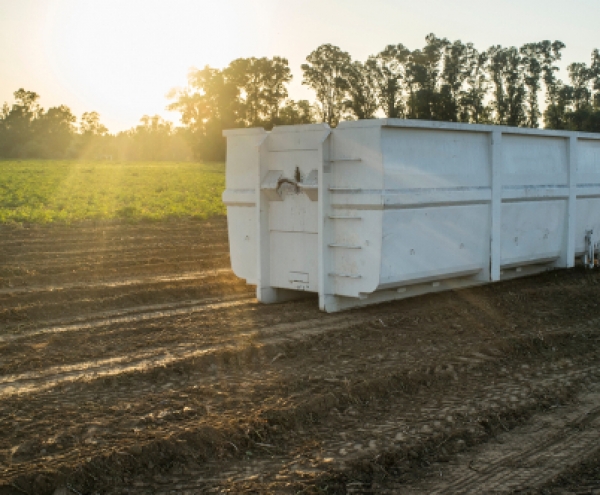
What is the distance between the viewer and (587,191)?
11.0 meters

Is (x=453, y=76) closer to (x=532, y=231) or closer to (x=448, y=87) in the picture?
(x=448, y=87)

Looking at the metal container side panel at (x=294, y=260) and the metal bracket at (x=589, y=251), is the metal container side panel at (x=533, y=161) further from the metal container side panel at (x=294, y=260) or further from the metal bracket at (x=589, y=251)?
the metal container side panel at (x=294, y=260)

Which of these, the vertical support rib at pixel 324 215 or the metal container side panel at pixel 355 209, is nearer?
the metal container side panel at pixel 355 209

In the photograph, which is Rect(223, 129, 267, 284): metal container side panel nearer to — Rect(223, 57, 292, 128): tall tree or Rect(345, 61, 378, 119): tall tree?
Rect(345, 61, 378, 119): tall tree

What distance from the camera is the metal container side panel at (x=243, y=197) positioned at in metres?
8.61

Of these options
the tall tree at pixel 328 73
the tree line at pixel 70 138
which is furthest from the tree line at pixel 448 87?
the tree line at pixel 70 138

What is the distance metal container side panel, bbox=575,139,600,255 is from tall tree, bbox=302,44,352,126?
42.5 metres

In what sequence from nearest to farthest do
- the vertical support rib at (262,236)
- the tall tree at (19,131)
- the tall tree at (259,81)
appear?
1. the vertical support rib at (262,236)
2. the tall tree at (259,81)
3. the tall tree at (19,131)

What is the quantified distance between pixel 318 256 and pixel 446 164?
1.82m

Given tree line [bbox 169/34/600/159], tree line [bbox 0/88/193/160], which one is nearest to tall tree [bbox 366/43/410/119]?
tree line [bbox 169/34/600/159]

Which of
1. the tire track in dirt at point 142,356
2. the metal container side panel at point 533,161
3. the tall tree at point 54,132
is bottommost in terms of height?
the tire track in dirt at point 142,356

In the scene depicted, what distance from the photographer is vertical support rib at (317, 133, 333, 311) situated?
7.87 metres

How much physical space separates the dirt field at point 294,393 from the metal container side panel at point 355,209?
465 mm

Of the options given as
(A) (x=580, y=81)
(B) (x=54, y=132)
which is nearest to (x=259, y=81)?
(A) (x=580, y=81)
